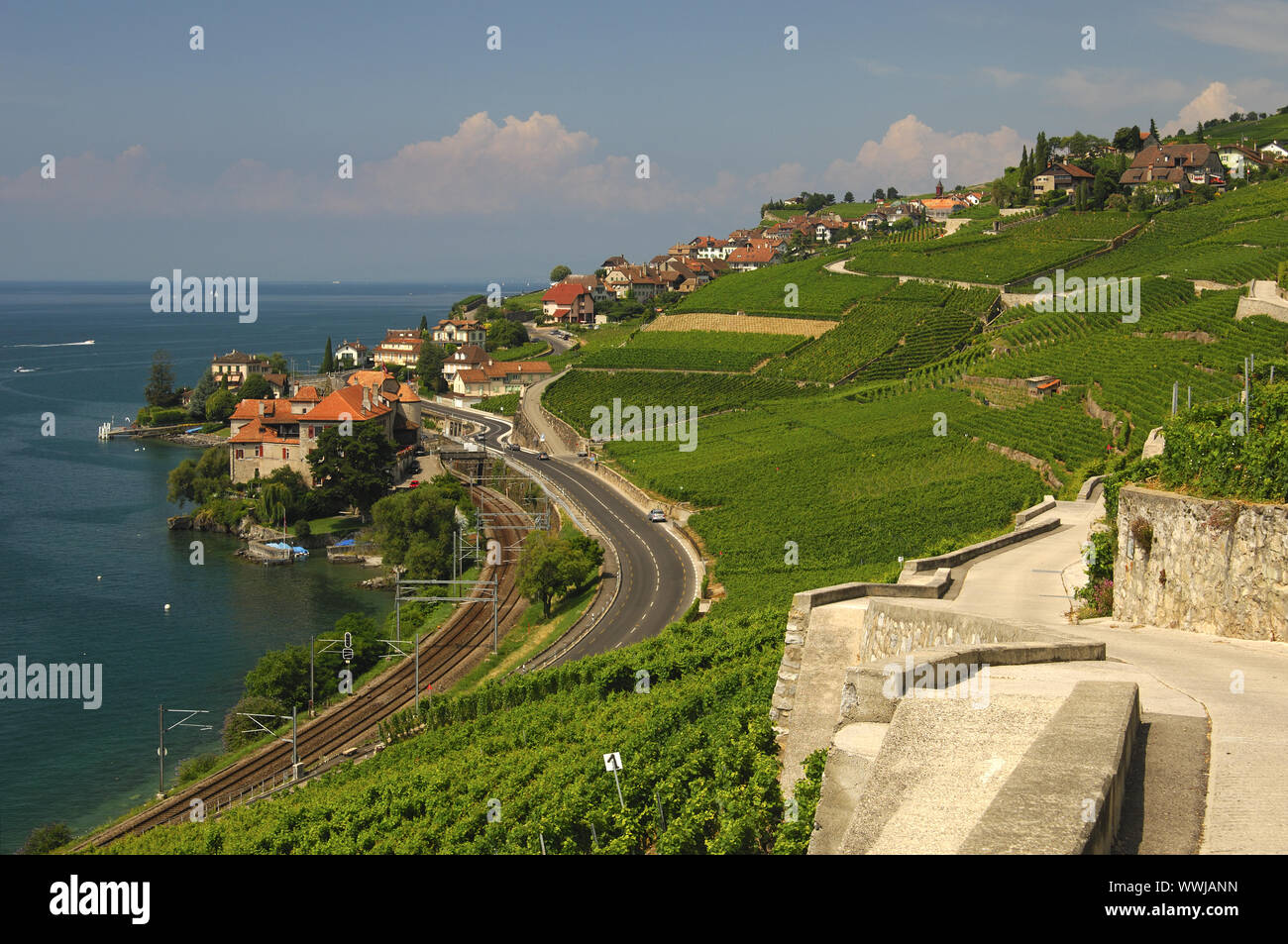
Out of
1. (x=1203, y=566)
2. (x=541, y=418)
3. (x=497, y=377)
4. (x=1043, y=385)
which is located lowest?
(x=541, y=418)

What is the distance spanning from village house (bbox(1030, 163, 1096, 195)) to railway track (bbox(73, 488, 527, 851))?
8854 cm

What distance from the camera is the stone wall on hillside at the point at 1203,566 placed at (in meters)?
13.0

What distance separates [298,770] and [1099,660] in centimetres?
2507

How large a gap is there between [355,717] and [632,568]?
44.6 ft

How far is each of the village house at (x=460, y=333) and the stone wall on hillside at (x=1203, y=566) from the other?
387ft

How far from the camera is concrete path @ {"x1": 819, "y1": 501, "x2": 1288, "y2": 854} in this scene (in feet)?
26.7

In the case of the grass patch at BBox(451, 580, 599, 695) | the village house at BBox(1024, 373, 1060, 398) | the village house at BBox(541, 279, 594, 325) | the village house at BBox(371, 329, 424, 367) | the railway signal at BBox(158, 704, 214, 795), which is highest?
the village house at BBox(541, 279, 594, 325)

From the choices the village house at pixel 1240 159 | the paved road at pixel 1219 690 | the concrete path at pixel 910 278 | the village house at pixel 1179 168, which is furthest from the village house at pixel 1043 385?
the village house at pixel 1240 159

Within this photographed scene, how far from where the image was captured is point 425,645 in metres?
43.6

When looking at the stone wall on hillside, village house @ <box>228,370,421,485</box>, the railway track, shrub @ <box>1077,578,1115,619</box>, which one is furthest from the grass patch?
village house @ <box>228,370,421,485</box>

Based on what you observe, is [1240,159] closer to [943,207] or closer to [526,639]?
[943,207]

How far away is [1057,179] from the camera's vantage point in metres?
118

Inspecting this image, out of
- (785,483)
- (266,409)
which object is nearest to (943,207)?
(266,409)

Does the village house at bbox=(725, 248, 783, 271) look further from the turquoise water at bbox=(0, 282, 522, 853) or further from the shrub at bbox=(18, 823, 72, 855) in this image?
the shrub at bbox=(18, 823, 72, 855)
